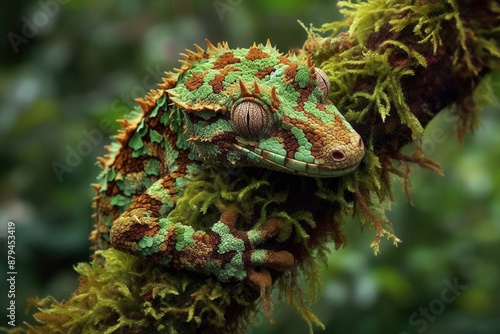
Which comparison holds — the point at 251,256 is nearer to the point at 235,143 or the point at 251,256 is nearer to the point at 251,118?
the point at 235,143

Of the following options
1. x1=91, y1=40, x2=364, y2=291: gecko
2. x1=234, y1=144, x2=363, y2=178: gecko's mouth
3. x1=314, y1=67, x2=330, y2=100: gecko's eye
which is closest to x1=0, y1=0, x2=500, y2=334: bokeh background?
x1=314, y1=67, x2=330, y2=100: gecko's eye

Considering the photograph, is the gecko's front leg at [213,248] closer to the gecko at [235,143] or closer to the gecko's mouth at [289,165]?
the gecko at [235,143]

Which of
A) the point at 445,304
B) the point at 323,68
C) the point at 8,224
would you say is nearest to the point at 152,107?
the point at 323,68

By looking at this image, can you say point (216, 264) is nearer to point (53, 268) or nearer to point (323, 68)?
point (323, 68)

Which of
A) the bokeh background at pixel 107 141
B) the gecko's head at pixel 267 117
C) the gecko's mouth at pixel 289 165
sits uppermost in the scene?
the gecko's head at pixel 267 117

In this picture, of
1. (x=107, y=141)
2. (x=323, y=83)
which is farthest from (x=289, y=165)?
(x=107, y=141)

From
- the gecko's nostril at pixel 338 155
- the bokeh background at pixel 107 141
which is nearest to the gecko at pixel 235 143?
the gecko's nostril at pixel 338 155
